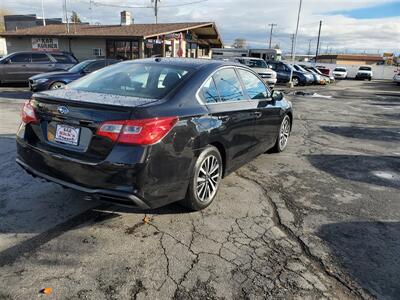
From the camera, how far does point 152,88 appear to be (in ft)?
12.4

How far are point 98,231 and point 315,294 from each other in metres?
2.04

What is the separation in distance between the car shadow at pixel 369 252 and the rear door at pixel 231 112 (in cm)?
140

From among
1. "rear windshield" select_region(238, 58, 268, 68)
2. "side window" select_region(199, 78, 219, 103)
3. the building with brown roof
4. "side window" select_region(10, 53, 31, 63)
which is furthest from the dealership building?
the building with brown roof

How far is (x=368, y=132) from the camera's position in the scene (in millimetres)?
9328

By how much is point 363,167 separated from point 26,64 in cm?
1626

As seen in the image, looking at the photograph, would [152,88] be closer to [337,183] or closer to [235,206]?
[235,206]

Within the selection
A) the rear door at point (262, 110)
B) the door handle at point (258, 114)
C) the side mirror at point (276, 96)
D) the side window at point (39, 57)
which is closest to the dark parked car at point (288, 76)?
the side window at point (39, 57)

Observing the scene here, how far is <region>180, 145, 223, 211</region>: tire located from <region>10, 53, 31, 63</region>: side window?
16.2m

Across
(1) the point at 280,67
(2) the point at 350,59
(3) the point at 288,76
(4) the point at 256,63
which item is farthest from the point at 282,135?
(2) the point at 350,59

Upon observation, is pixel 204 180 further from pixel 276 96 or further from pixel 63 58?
pixel 63 58

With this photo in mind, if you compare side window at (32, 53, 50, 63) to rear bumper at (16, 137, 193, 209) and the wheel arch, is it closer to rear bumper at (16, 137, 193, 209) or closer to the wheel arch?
rear bumper at (16, 137, 193, 209)

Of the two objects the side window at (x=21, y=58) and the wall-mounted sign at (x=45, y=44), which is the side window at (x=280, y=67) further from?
the side window at (x=21, y=58)

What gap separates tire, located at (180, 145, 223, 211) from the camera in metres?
3.77

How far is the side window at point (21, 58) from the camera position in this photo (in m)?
17.2
